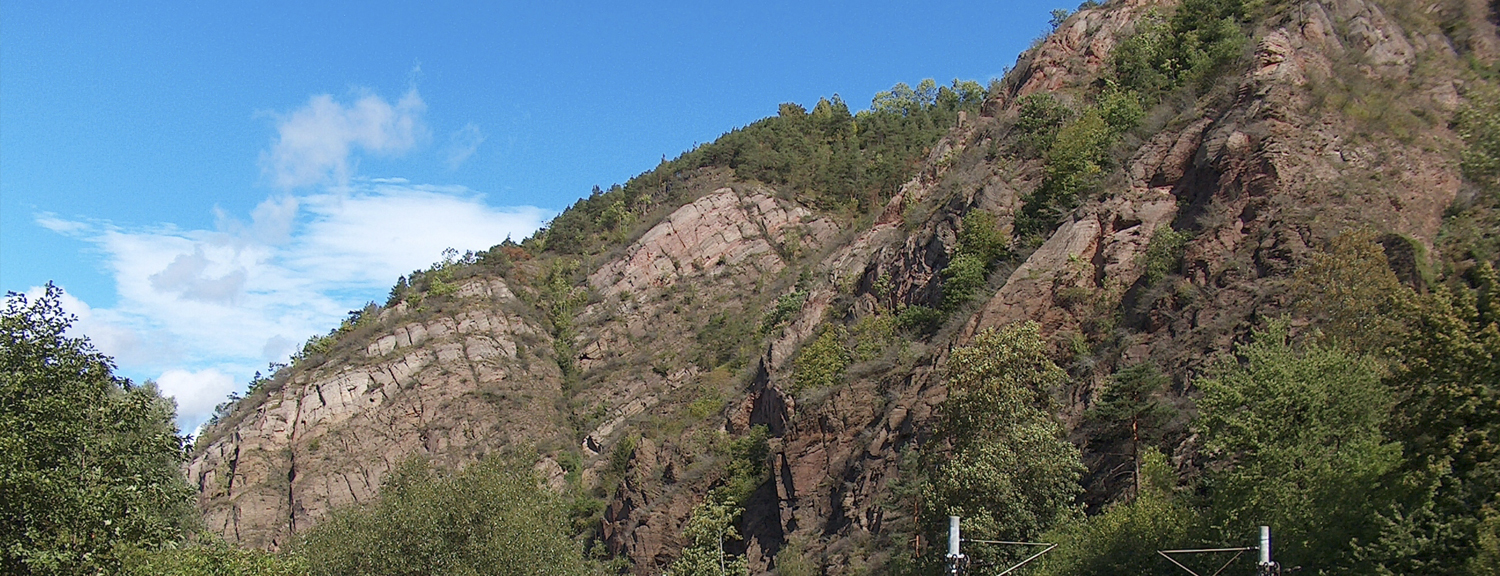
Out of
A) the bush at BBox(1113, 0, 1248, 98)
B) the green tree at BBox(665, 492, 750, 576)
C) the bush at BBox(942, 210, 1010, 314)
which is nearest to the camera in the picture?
the bush at BBox(942, 210, 1010, 314)

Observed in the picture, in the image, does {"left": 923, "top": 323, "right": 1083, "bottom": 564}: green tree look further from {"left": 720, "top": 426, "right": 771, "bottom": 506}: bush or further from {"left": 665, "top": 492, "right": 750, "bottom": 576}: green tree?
{"left": 720, "top": 426, "right": 771, "bottom": 506}: bush

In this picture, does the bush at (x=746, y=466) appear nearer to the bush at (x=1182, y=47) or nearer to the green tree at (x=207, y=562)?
the bush at (x=1182, y=47)

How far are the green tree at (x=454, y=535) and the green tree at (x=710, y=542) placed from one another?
1362 cm

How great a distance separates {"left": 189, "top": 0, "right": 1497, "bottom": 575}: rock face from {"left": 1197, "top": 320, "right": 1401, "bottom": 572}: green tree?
716 centimetres

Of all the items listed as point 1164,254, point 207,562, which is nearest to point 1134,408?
point 1164,254

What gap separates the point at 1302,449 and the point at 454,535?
24.8 metres

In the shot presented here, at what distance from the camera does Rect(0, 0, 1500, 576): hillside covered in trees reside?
24.0 m

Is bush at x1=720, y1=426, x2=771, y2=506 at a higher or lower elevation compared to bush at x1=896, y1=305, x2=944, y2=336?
lower

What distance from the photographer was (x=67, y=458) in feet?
72.4

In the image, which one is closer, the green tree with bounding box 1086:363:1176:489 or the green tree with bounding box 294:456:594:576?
the green tree with bounding box 294:456:594:576

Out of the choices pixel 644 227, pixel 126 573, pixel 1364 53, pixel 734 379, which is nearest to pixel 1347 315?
pixel 1364 53

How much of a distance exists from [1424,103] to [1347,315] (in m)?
18.5

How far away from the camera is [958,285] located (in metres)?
52.2

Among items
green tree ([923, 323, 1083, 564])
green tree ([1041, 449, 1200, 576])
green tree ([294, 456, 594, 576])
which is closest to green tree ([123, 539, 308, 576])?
green tree ([294, 456, 594, 576])
